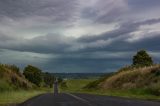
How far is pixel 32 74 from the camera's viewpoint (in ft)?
447

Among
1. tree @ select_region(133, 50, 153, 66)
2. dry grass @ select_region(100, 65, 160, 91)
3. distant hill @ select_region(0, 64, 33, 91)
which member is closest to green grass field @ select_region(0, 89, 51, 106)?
dry grass @ select_region(100, 65, 160, 91)

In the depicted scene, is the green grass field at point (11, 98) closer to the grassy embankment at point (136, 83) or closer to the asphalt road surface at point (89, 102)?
the asphalt road surface at point (89, 102)

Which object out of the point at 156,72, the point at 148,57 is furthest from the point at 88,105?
the point at 148,57

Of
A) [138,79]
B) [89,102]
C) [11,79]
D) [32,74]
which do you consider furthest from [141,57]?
[89,102]

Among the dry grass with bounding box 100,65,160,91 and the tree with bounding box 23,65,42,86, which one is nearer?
the dry grass with bounding box 100,65,160,91

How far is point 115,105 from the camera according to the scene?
28281 mm

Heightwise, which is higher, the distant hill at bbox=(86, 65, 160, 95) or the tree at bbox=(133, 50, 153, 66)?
the tree at bbox=(133, 50, 153, 66)

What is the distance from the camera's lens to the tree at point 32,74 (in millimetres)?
136425

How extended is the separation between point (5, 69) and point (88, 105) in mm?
55282

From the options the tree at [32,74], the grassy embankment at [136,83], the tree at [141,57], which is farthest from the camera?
the tree at [32,74]

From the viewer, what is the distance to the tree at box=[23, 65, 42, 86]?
136425 mm

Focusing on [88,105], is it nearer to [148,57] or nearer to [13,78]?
[13,78]

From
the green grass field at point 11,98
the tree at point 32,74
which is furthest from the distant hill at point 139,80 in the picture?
the tree at point 32,74

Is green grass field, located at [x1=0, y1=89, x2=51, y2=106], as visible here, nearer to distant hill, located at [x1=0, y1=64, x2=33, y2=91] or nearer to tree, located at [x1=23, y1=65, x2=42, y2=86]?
distant hill, located at [x1=0, y1=64, x2=33, y2=91]
